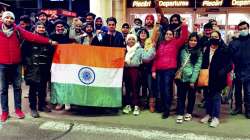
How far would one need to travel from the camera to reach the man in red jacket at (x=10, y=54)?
297 inches

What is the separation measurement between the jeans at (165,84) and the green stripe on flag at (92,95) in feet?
2.53

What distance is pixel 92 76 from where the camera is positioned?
7906mm

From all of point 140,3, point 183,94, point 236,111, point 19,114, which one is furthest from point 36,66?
point 140,3

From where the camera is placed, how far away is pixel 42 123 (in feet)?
25.1

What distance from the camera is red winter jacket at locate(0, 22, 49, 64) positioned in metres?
7.51

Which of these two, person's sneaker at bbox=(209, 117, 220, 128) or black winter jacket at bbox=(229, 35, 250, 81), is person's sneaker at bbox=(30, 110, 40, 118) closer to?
person's sneaker at bbox=(209, 117, 220, 128)

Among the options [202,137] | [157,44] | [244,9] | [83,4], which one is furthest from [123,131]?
[83,4]

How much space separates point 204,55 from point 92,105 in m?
2.26

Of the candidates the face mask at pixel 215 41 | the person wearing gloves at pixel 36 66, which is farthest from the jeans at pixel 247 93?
the person wearing gloves at pixel 36 66

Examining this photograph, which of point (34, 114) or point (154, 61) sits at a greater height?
point (154, 61)

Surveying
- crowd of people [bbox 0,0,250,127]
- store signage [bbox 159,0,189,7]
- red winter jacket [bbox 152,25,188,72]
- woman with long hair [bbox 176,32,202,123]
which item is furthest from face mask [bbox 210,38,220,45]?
store signage [bbox 159,0,189,7]

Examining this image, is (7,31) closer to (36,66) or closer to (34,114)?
(36,66)

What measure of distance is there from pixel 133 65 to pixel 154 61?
0.40m

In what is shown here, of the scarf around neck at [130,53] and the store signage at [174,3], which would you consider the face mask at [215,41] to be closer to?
the scarf around neck at [130,53]
